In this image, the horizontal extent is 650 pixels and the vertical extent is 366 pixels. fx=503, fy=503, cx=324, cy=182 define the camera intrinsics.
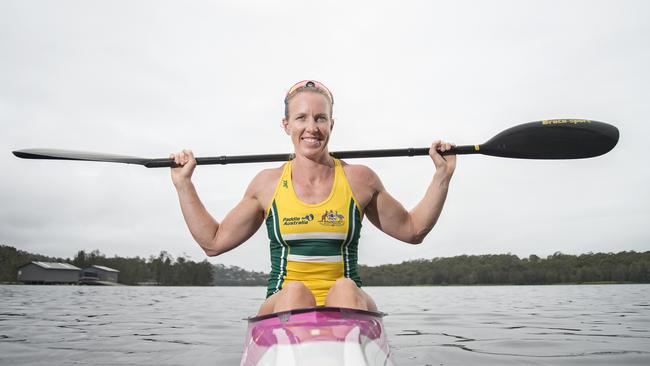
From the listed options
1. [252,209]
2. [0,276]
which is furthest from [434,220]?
[0,276]

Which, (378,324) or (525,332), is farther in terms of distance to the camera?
(525,332)

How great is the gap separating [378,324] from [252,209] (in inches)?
53.8

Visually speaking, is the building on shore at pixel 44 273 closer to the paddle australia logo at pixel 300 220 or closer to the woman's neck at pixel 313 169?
the woman's neck at pixel 313 169

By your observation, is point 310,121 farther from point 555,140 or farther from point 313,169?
point 555,140

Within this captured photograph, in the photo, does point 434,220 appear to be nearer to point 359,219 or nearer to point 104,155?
point 359,219

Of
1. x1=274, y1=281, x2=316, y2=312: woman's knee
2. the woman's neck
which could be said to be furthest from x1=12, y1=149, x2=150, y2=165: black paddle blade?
x1=274, y1=281, x2=316, y2=312: woman's knee

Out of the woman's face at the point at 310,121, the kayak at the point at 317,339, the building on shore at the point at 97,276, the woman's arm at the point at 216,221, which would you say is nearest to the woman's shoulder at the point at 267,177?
the woman's arm at the point at 216,221

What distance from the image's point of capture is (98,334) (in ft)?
27.9

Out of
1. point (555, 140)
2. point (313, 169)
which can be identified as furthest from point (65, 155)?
point (555, 140)

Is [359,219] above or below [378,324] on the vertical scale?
above

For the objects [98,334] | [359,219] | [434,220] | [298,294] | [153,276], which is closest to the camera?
[298,294]

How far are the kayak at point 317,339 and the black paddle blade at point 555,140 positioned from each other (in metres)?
2.39

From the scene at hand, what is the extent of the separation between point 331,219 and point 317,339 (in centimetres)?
96

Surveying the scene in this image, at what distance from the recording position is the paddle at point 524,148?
4465 millimetres
